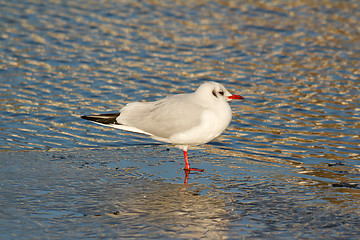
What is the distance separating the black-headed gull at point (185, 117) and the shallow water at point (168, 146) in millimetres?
440

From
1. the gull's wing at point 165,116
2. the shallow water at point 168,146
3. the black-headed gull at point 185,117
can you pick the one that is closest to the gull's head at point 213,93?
the black-headed gull at point 185,117

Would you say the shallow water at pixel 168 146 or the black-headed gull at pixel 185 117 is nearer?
the shallow water at pixel 168 146

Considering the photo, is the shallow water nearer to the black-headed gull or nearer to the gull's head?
the black-headed gull

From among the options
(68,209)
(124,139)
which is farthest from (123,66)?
(68,209)

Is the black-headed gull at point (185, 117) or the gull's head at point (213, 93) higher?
the gull's head at point (213, 93)

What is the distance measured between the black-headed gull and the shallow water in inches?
17.3

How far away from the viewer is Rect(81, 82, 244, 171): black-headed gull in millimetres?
7156

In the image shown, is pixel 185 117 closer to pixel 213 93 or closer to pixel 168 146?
pixel 213 93

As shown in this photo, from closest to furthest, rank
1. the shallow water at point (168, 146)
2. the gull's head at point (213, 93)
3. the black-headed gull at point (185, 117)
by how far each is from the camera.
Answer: the shallow water at point (168, 146) < the black-headed gull at point (185, 117) < the gull's head at point (213, 93)

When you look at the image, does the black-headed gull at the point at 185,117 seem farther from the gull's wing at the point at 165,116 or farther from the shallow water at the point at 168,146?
the shallow water at the point at 168,146

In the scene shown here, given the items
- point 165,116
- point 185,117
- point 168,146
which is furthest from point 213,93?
point 168,146

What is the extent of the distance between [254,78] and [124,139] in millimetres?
3852

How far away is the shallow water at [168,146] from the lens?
5996 millimetres

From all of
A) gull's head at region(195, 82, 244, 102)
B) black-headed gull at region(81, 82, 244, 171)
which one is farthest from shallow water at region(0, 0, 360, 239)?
gull's head at region(195, 82, 244, 102)
